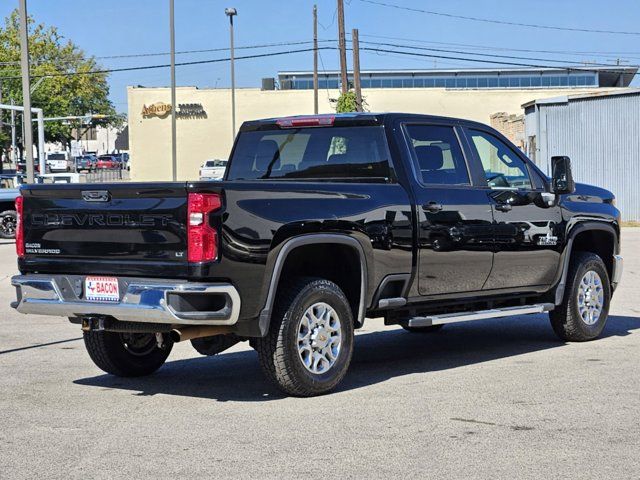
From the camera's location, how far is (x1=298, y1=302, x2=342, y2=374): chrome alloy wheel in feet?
25.8

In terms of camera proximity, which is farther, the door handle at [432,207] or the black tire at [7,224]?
the black tire at [7,224]

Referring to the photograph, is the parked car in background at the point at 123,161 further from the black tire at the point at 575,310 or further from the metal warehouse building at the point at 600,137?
the black tire at the point at 575,310

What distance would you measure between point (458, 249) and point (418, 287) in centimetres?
51

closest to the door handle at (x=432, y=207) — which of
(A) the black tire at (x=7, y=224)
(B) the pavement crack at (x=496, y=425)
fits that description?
(B) the pavement crack at (x=496, y=425)

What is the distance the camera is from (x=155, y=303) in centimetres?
728

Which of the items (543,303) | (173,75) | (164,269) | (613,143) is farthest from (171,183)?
(173,75)

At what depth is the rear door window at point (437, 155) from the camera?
9.03 m

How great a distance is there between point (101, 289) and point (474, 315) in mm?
3156

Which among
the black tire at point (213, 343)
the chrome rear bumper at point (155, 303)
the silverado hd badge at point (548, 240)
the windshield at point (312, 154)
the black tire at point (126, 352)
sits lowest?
the black tire at point (126, 352)

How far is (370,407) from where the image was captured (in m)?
7.52

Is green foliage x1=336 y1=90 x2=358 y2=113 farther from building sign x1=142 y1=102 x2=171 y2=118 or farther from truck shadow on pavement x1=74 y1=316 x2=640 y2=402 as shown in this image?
truck shadow on pavement x1=74 y1=316 x2=640 y2=402

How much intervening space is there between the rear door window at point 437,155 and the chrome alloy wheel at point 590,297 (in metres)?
1.95

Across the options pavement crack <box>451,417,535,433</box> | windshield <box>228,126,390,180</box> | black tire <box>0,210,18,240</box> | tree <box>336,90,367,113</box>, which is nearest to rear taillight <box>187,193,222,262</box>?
pavement crack <box>451,417,535,433</box>

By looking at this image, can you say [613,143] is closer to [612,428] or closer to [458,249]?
[458,249]
